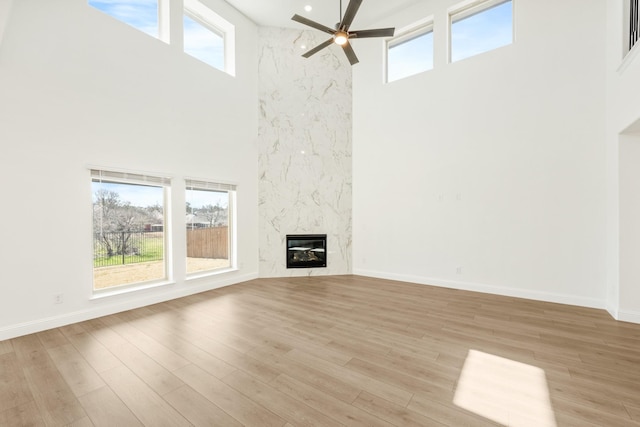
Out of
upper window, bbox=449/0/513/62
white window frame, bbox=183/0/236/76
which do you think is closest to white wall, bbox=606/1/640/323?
upper window, bbox=449/0/513/62

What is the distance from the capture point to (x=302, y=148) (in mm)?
6129

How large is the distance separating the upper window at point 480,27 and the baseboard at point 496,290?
13.5 feet

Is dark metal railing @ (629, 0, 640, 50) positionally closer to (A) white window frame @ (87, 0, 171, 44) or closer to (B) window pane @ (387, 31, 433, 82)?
(B) window pane @ (387, 31, 433, 82)

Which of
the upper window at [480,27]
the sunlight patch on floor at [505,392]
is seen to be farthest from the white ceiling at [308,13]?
the sunlight patch on floor at [505,392]

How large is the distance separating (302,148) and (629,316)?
18.9 feet

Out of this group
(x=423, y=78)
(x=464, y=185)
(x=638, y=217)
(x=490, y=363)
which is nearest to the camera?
(x=490, y=363)

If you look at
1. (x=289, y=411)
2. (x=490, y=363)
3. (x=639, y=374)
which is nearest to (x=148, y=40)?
(x=289, y=411)

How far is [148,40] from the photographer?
421 centimetres

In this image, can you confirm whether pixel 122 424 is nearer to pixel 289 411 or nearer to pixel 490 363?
pixel 289 411

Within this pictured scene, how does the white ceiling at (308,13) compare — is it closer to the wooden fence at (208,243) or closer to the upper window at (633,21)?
the upper window at (633,21)

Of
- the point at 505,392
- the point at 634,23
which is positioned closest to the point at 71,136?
the point at 505,392

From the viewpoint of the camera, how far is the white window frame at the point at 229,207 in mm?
4859

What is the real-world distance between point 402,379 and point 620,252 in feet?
11.4

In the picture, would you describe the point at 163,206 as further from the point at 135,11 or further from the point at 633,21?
the point at 633,21
